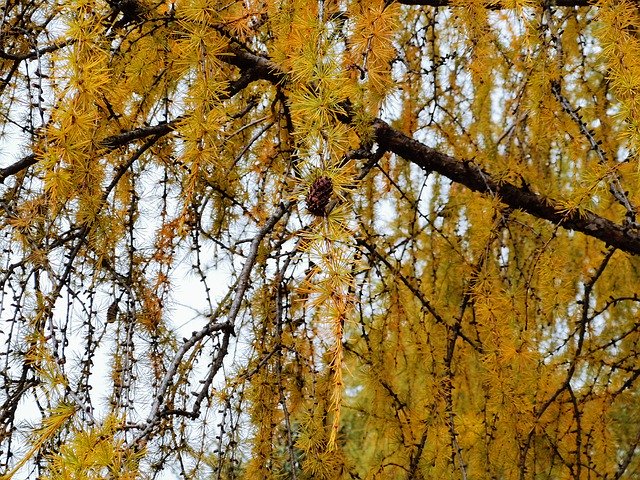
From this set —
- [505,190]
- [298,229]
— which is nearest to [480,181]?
[505,190]

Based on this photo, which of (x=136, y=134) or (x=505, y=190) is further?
(x=505, y=190)

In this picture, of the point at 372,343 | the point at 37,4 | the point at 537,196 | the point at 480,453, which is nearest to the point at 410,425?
the point at 372,343

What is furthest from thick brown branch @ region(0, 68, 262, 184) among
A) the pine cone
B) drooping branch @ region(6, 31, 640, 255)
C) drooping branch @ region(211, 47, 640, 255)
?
the pine cone

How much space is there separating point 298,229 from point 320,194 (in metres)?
0.51

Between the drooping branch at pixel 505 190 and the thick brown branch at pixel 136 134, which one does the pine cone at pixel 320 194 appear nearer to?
the thick brown branch at pixel 136 134

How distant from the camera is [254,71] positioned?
1630 millimetres

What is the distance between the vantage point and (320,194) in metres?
0.91

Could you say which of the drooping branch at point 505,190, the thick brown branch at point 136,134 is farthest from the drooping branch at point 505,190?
the thick brown branch at point 136,134

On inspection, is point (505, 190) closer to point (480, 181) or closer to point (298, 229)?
point (480, 181)

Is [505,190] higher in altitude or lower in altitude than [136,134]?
higher

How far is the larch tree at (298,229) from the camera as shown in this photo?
1.03 meters

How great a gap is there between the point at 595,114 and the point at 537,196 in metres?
0.54

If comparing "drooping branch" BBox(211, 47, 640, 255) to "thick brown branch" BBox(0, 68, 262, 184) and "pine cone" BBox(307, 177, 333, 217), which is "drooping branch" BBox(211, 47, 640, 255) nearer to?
"thick brown branch" BBox(0, 68, 262, 184)

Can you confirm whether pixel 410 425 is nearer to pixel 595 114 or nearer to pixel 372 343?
pixel 372 343
